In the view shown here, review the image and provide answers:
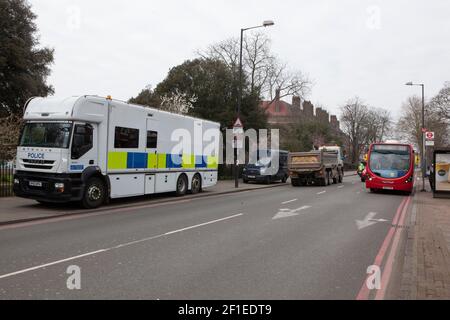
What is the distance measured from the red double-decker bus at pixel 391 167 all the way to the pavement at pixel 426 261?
1049 centimetres

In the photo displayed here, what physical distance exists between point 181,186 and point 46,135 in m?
6.71

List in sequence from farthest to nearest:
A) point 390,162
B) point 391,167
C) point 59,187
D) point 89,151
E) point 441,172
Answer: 1. point 390,162
2. point 391,167
3. point 441,172
4. point 89,151
5. point 59,187

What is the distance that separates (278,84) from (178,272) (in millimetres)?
44091

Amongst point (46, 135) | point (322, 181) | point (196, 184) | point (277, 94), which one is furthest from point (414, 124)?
point (46, 135)

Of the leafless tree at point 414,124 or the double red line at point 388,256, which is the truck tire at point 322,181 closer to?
the double red line at point 388,256

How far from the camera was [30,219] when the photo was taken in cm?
1107

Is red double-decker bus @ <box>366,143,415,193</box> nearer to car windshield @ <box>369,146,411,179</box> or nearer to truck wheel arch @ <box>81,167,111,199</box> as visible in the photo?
car windshield @ <box>369,146,411,179</box>

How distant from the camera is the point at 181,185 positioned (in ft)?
60.7

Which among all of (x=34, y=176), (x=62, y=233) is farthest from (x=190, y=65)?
(x=62, y=233)

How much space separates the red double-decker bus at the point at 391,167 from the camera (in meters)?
22.5

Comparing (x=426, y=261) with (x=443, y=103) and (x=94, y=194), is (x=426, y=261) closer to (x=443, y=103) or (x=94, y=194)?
(x=94, y=194)

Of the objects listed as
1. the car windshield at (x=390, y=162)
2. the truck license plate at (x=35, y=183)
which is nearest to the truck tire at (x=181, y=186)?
the truck license plate at (x=35, y=183)

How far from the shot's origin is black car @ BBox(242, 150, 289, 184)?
96.4 ft

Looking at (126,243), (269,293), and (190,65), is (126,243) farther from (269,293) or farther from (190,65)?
(190,65)
